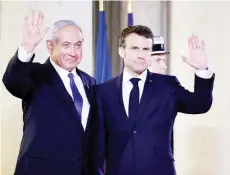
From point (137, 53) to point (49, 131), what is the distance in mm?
554

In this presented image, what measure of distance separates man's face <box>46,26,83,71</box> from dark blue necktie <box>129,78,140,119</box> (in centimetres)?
32

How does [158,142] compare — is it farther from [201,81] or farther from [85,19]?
[85,19]

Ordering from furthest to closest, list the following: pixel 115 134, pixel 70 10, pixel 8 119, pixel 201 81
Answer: pixel 70 10, pixel 8 119, pixel 115 134, pixel 201 81

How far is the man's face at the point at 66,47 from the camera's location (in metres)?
1.83

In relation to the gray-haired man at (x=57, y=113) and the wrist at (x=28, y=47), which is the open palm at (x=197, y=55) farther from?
the wrist at (x=28, y=47)

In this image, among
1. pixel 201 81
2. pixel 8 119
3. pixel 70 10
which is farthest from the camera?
pixel 70 10

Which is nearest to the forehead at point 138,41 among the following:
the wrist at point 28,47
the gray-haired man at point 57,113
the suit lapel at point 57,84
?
the gray-haired man at point 57,113

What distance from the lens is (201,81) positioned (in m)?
1.68

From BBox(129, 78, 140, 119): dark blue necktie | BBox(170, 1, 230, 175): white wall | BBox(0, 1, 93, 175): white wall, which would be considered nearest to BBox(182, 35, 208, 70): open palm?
BBox(129, 78, 140, 119): dark blue necktie

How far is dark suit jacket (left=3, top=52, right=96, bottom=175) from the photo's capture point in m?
1.72

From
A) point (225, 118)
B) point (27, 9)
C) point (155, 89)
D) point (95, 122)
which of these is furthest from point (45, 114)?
point (225, 118)

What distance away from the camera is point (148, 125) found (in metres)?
1.76

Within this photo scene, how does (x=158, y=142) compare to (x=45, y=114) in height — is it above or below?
below

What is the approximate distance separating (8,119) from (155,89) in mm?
1665
